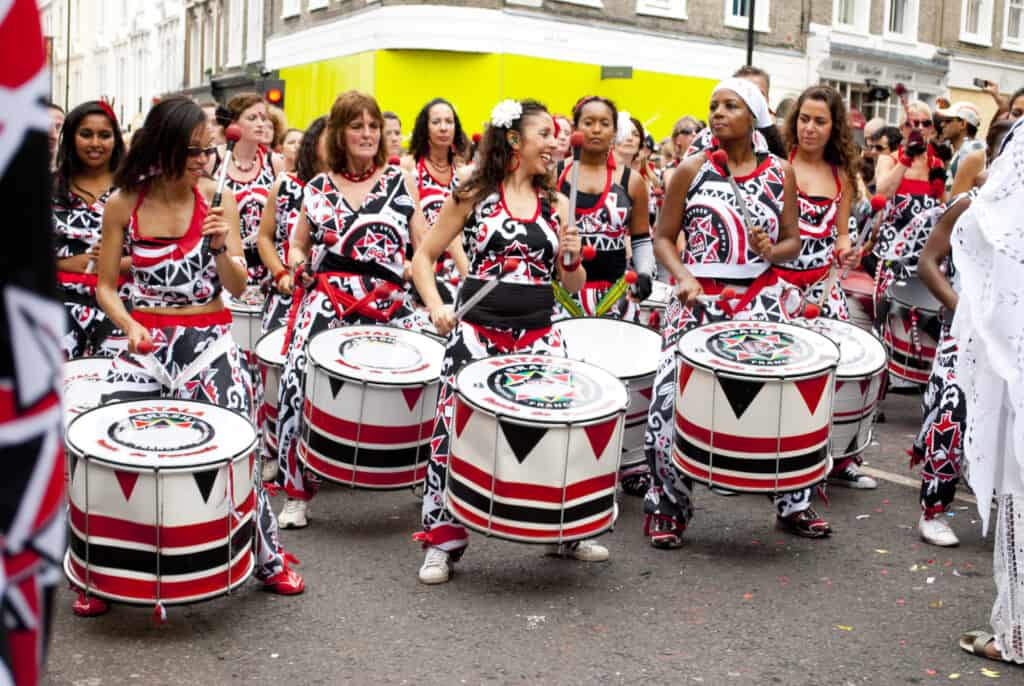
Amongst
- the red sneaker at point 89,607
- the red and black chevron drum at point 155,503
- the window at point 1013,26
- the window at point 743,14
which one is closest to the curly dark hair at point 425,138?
the red and black chevron drum at point 155,503

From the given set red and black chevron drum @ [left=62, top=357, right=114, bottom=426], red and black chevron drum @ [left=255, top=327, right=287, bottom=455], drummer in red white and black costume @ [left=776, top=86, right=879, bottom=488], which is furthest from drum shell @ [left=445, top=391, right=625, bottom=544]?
drummer in red white and black costume @ [left=776, top=86, right=879, bottom=488]

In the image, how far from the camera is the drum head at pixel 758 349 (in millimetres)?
5258

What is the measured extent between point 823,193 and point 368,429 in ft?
9.68

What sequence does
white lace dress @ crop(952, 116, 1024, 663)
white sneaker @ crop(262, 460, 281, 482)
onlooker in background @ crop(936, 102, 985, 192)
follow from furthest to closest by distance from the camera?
onlooker in background @ crop(936, 102, 985, 192) → white sneaker @ crop(262, 460, 281, 482) → white lace dress @ crop(952, 116, 1024, 663)

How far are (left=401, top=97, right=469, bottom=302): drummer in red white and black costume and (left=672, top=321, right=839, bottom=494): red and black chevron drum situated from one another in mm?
3164

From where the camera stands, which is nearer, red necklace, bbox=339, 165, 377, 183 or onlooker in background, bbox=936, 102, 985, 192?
red necklace, bbox=339, 165, 377, 183

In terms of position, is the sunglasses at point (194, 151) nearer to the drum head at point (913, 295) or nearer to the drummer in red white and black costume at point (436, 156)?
the drummer in red white and black costume at point (436, 156)

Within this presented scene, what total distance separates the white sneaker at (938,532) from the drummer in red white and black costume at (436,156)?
3.52 m

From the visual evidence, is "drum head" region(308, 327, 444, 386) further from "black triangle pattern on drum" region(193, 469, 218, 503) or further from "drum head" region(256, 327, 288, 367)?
"black triangle pattern on drum" region(193, 469, 218, 503)

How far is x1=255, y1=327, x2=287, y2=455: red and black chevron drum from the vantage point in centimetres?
685

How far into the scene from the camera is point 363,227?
6.30 meters

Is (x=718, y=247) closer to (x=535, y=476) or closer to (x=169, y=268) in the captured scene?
(x=535, y=476)

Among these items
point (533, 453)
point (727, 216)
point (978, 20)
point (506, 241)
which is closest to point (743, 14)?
point (978, 20)

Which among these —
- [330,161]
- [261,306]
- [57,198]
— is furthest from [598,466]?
[261,306]
